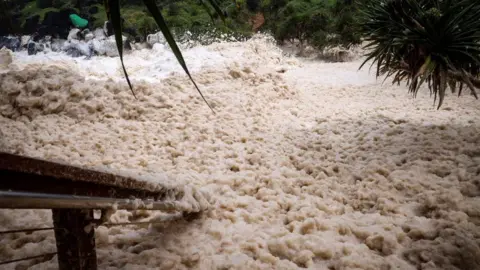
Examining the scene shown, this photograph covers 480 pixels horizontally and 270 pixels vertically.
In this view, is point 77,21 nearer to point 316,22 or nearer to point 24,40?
point 24,40

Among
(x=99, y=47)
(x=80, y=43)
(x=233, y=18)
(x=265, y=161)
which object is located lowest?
(x=265, y=161)

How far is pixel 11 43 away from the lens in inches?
328

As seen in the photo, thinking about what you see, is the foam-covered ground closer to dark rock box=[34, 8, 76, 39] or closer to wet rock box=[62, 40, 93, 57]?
wet rock box=[62, 40, 93, 57]

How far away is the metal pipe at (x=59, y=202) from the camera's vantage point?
660 millimetres

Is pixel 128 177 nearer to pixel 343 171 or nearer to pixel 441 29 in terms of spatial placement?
pixel 343 171

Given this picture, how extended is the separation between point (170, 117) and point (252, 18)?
8.21 meters

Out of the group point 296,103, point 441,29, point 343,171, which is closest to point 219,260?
point 343,171

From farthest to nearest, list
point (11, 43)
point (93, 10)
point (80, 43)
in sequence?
point (93, 10)
point (11, 43)
point (80, 43)

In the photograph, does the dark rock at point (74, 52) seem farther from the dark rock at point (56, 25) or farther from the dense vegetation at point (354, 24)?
the dark rock at point (56, 25)

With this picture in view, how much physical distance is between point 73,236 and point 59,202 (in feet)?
0.83

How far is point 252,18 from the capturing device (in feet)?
35.0

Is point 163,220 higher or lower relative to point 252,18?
lower

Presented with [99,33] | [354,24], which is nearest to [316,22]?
[354,24]

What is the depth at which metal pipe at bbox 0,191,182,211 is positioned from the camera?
66cm
